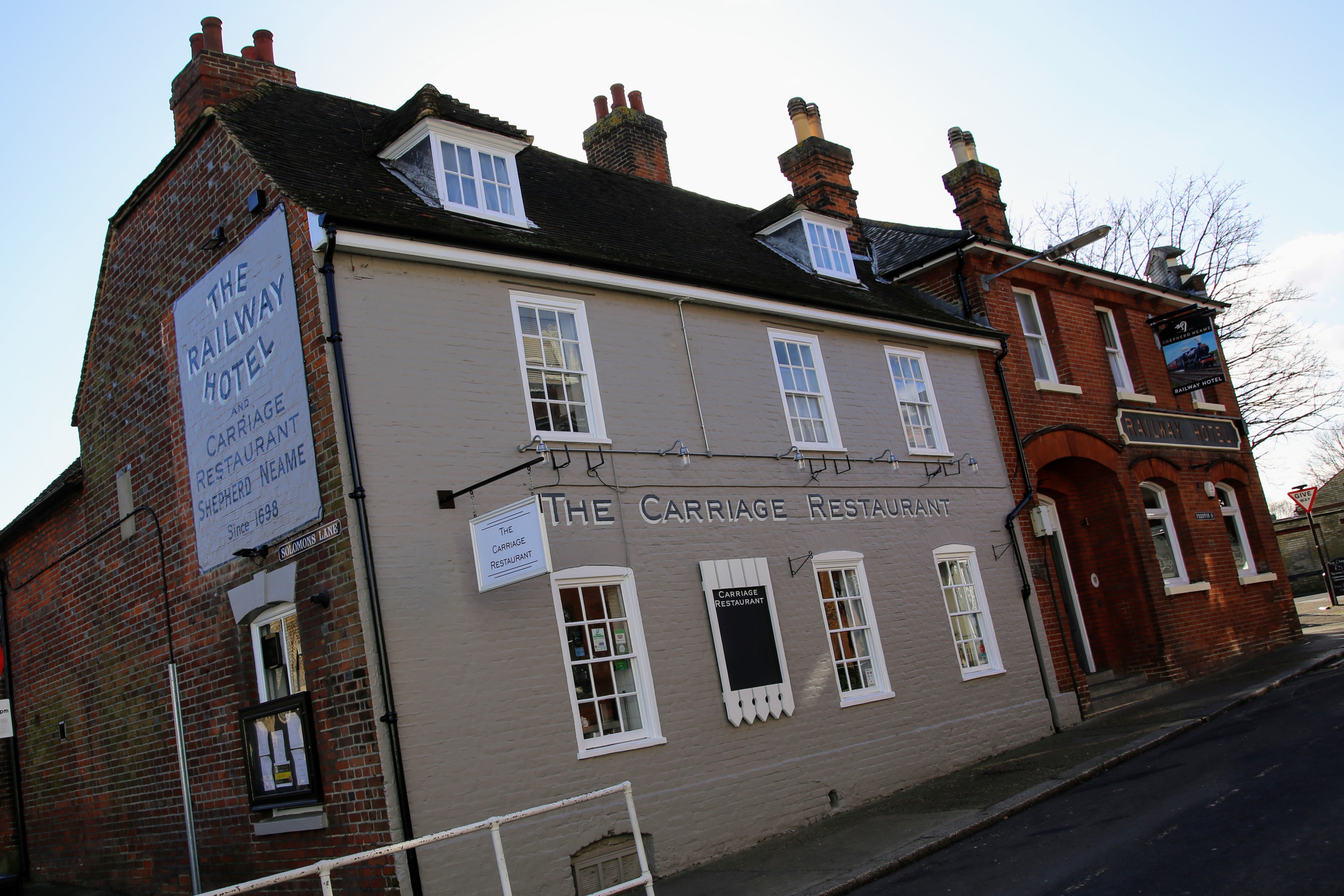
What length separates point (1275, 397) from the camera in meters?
32.6

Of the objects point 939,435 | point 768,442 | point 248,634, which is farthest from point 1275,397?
point 248,634

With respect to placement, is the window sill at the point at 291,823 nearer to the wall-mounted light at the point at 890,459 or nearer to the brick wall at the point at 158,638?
the brick wall at the point at 158,638

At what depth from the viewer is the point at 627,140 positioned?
62.4 ft

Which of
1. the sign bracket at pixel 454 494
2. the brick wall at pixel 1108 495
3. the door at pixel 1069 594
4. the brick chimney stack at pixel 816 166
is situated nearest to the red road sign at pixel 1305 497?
the brick wall at pixel 1108 495

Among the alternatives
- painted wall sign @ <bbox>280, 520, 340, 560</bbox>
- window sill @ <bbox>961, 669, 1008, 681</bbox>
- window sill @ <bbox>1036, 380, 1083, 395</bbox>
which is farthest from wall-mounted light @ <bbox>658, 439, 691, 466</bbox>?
window sill @ <bbox>1036, 380, 1083, 395</bbox>

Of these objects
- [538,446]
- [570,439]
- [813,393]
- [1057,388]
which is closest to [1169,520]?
[1057,388]

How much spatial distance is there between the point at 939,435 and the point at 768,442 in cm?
412

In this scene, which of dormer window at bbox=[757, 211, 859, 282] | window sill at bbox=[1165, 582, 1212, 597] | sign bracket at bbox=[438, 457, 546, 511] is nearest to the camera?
sign bracket at bbox=[438, 457, 546, 511]

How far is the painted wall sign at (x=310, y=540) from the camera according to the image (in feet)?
30.1

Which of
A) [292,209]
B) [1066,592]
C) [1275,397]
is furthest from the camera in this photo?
[1275,397]

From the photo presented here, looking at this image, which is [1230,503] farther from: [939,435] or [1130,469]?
[939,435]

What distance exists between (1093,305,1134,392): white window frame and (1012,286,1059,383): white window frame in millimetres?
1972

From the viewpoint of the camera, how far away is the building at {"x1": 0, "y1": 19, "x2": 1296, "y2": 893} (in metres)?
9.23

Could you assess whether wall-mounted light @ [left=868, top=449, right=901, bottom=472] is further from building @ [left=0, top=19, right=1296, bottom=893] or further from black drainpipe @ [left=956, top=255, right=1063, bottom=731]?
black drainpipe @ [left=956, top=255, right=1063, bottom=731]
